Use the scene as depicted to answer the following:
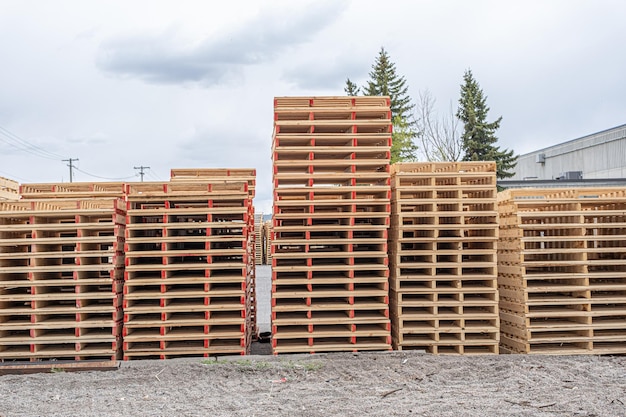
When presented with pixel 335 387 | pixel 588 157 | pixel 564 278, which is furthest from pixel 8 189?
pixel 588 157

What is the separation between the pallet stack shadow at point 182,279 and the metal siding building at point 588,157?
35261mm

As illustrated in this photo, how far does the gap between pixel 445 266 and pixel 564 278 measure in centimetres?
226

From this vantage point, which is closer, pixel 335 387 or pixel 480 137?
pixel 335 387

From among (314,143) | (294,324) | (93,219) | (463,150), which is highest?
(463,150)

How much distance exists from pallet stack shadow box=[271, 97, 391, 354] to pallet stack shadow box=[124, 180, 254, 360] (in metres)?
0.64

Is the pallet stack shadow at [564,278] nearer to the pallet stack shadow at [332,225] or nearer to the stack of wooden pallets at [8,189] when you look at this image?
the pallet stack shadow at [332,225]

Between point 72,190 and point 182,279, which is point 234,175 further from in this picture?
point 182,279

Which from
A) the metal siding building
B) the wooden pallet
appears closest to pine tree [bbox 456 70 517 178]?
the metal siding building

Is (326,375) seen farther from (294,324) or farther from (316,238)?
(316,238)

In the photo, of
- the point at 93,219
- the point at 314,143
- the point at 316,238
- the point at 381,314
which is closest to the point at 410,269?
the point at 381,314

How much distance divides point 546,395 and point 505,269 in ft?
11.1

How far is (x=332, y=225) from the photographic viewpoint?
949 cm

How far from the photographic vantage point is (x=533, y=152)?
56.1 m

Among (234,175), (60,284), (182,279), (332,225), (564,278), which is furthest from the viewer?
(234,175)
